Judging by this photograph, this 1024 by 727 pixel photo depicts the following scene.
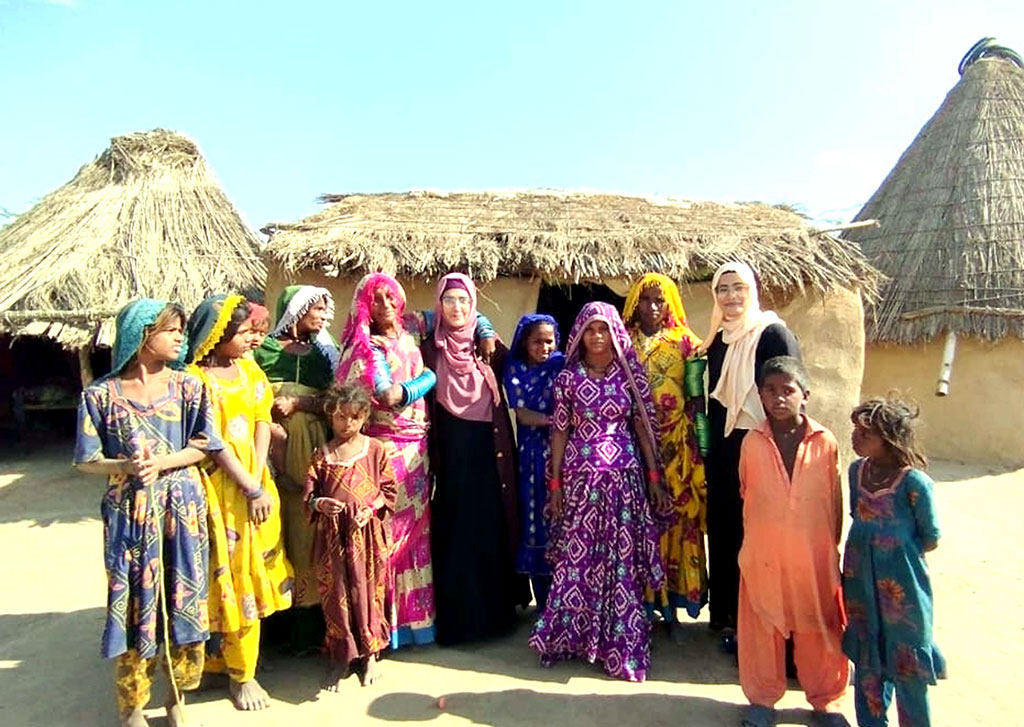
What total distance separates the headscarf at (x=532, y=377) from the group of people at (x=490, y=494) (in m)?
0.01

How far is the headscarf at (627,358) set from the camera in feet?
10.1

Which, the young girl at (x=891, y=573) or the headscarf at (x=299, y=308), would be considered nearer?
the young girl at (x=891, y=573)

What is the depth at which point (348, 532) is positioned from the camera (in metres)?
2.94

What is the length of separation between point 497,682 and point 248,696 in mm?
1011

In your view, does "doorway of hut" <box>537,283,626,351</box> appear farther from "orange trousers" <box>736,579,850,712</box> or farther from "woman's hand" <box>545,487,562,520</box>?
"orange trousers" <box>736,579,850,712</box>

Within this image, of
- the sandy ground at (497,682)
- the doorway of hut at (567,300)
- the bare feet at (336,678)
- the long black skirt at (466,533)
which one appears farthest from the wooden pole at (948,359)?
the bare feet at (336,678)

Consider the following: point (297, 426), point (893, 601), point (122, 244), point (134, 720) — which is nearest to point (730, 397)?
point (893, 601)

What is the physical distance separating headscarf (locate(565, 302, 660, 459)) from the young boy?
564mm

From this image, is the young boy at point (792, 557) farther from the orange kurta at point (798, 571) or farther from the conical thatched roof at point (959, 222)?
the conical thatched roof at point (959, 222)

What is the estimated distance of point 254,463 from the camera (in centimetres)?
285

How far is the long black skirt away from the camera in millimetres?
3352

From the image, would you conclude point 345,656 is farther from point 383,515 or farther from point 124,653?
point 124,653

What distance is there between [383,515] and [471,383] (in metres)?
0.73

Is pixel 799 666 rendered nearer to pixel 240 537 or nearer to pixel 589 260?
pixel 240 537
